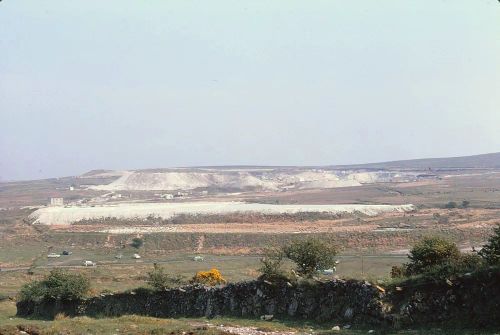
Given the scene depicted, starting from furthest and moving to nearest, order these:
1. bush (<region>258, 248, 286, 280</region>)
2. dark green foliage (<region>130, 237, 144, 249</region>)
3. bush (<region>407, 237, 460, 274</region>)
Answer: dark green foliage (<region>130, 237, 144, 249</region>) → bush (<region>407, 237, 460, 274</region>) → bush (<region>258, 248, 286, 280</region>)

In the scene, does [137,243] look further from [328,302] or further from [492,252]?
[492,252]

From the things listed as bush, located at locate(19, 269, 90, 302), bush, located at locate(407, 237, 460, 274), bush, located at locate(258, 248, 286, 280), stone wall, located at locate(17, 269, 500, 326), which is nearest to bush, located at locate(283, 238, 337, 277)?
bush, located at locate(258, 248, 286, 280)

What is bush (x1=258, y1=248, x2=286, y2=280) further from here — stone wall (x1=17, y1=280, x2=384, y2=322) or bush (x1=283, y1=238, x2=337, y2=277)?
bush (x1=283, y1=238, x2=337, y2=277)

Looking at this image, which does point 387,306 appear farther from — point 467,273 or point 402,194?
point 402,194

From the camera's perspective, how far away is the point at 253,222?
125750 millimetres

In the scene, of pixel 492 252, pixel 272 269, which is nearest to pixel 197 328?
pixel 272 269

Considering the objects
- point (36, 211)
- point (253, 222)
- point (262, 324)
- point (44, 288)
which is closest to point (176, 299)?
point (262, 324)

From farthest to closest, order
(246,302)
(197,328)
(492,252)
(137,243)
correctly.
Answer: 1. (137,243)
2. (246,302)
3. (492,252)
4. (197,328)

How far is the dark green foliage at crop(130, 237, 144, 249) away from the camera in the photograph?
98.1 metres

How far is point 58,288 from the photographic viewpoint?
3400 cm

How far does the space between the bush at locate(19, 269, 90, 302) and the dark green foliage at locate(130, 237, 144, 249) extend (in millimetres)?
61511

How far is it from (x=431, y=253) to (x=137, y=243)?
259ft

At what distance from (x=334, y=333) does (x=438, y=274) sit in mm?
4499

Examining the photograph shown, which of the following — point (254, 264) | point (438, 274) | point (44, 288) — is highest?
point (438, 274)
